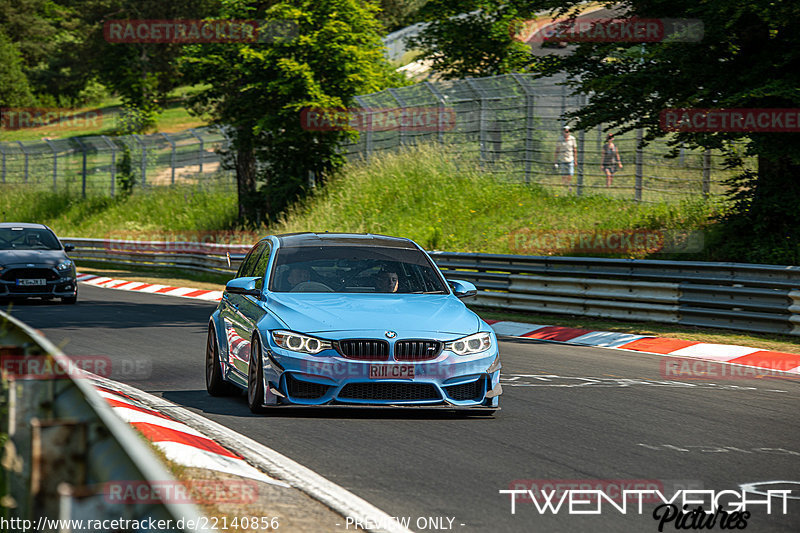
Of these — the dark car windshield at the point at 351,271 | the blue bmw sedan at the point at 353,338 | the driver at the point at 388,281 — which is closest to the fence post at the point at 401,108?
the dark car windshield at the point at 351,271

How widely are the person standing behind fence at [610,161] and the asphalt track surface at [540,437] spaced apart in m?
Answer: 13.3

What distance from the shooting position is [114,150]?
4625 centimetres

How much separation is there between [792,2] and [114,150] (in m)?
36.3

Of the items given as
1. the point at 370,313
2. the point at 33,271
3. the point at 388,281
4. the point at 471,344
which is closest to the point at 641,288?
the point at 388,281

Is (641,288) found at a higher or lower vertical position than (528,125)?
lower

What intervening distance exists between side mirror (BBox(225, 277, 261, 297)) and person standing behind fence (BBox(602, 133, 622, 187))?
1780 cm

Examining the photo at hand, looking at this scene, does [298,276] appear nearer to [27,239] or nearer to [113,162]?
[27,239]

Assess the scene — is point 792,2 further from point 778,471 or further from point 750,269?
point 778,471

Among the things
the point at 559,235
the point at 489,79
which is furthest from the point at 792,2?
the point at 489,79

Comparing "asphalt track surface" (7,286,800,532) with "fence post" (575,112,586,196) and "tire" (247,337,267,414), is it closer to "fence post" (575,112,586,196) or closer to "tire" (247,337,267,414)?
"tire" (247,337,267,414)

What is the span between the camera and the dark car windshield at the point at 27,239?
2134 cm

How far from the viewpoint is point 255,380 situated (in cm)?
845

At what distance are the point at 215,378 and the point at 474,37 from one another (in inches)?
1360

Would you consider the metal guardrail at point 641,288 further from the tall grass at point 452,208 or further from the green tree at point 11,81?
the green tree at point 11,81
